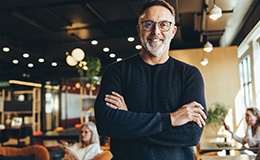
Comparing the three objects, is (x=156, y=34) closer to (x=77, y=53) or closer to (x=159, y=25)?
(x=159, y=25)

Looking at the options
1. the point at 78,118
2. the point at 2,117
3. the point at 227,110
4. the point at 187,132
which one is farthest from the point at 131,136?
the point at 78,118

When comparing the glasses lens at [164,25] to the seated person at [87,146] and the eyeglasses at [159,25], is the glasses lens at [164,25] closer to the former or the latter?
the eyeglasses at [159,25]

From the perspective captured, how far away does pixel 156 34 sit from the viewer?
139 centimetres

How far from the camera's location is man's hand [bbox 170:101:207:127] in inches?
52.4

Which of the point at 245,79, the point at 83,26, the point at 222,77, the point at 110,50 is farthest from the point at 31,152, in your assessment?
the point at 245,79

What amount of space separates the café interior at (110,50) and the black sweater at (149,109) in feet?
6.26

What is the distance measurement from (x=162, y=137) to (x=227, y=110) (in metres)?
8.05

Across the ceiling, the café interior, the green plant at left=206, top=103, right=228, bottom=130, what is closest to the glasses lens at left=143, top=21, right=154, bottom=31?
the café interior

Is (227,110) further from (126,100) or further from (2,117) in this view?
(2,117)

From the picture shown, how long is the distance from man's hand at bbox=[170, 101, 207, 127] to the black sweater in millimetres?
23

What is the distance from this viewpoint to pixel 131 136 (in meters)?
1.31

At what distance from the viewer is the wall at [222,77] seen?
29.8 ft

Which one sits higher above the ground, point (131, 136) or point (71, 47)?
point (71, 47)

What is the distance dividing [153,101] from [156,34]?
30 cm
